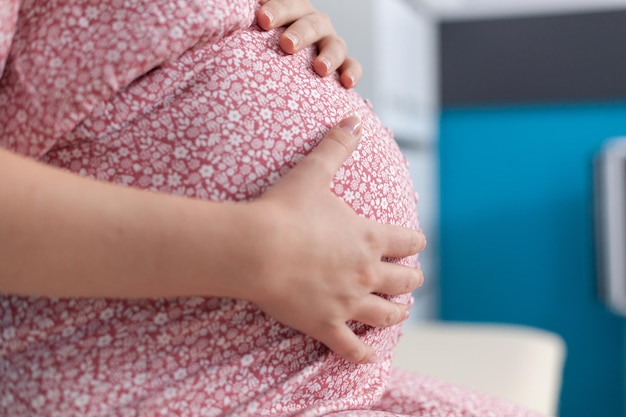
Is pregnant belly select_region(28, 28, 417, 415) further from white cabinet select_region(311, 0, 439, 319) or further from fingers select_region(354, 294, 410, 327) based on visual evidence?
white cabinet select_region(311, 0, 439, 319)

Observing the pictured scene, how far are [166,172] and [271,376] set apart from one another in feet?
0.56

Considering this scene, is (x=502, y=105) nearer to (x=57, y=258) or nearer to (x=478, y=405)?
(x=478, y=405)

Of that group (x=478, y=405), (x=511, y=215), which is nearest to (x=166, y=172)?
(x=478, y=405)

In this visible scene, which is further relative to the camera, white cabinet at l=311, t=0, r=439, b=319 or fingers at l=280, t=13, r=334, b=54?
white cabinet at l=311, t=0, r=439, b=319

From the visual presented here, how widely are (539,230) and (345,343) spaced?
215 cm

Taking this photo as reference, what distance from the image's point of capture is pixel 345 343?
61 cm

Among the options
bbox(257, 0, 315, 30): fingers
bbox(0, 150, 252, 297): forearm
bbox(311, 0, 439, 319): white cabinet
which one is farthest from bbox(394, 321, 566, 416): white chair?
bbox(0, 150, 252, 297): forearm

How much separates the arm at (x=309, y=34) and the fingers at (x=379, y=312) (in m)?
0.22

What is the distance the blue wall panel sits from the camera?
2586 millimetres

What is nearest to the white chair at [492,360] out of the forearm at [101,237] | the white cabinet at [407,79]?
the white cabinet at [407,79]

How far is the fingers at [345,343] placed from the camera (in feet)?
1.95

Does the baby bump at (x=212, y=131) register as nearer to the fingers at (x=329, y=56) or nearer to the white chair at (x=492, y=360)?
the fingers at (x=329, y=56)

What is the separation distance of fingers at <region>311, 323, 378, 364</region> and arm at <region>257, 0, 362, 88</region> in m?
0.24

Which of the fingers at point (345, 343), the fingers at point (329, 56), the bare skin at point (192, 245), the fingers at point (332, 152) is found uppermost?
the fingers at point (329, 56)
